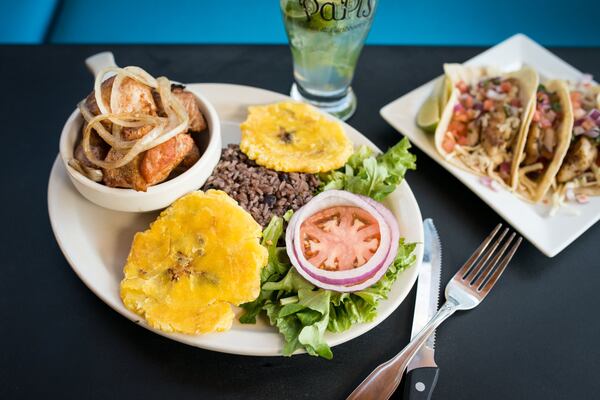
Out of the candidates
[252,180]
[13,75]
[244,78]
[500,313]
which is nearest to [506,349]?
[500,313]

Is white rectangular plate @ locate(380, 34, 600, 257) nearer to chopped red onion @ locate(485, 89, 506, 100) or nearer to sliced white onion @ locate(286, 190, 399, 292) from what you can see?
chopped red onion @ locate(485, 89, 506, 100)

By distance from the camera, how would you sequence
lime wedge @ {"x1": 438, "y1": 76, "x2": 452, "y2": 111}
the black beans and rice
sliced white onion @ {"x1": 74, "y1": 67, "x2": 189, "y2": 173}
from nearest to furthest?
sliced white onion @ {"x1": 74, "y1": 67, "x2": 189, "y2": 173}
the black beans and rice
lime wedge @ {"x1": 438, "y1": 76, "x2": 452, "y2": 111}

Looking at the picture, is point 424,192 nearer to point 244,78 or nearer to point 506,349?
point 506,349

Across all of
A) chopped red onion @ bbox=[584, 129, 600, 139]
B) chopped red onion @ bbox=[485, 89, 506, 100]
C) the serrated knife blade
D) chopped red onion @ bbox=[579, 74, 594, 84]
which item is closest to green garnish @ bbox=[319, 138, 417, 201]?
the serrated knife blade

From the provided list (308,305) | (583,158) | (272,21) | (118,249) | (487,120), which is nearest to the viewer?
(308,305)

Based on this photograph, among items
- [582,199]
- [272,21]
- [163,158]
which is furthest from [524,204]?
[272,21]

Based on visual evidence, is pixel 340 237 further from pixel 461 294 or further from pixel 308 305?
pixel 461 294

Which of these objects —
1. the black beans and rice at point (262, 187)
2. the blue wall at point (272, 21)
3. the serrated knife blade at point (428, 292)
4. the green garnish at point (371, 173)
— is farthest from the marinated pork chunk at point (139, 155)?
the blue wall at point (272, 21)
